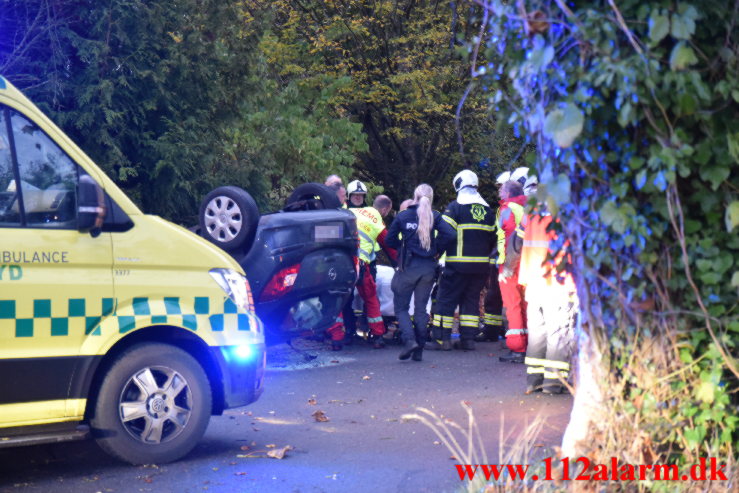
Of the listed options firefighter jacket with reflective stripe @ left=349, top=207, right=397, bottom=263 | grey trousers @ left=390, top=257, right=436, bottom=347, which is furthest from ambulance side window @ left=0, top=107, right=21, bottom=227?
firefighter jacket with reflective stripe @ left=349, top=207, right=397, bottom=263

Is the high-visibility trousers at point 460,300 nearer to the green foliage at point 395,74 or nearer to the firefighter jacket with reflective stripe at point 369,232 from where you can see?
the firefighter jacket with reflective stripe at point 369,232

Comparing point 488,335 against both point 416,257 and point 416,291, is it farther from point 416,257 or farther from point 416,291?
point 416,257

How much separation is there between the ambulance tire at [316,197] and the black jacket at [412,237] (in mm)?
983

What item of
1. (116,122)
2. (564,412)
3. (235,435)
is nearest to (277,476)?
(235,435)

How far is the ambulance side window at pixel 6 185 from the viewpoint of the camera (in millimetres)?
6180

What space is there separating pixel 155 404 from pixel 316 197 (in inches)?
218

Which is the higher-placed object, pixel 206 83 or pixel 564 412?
pixel 206 83

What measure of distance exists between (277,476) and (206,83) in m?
8.33

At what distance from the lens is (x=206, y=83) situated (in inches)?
550

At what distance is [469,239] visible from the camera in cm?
1348

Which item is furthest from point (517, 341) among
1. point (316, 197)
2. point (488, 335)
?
point (488, 335)

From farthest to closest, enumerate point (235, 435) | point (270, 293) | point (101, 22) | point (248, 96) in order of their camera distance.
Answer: point (248, 96), point (101, 22), point (270, 293), point (235, 435)

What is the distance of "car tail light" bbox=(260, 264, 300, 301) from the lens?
10609mm

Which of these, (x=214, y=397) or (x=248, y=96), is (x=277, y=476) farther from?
(x=248, y=96)
